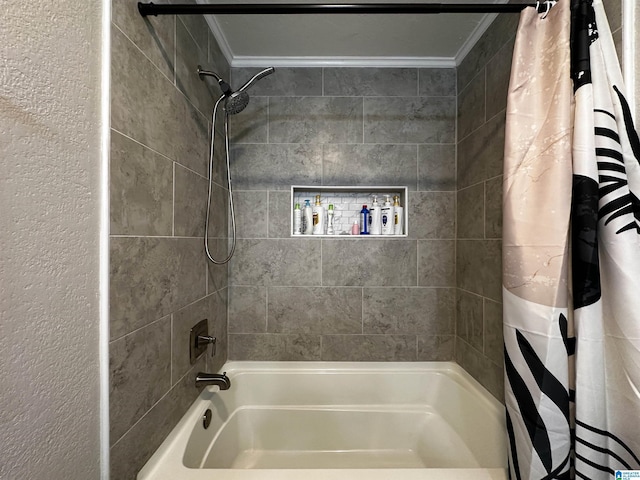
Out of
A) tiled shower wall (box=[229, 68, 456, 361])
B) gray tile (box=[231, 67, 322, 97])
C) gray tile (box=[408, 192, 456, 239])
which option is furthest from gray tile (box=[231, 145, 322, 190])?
gray tile (box=[408, 192, 456, 239])

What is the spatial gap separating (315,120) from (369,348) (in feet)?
4.51

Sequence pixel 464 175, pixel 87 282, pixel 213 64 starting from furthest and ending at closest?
pixel 464 175 → pixel 213 64 → pixel 87 282

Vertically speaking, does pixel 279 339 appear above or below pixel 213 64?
below

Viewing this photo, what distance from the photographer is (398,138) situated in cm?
Result: 160

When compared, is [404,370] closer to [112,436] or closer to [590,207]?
[590,207]

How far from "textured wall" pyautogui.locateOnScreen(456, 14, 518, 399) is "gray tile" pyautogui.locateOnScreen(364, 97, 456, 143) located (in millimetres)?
96

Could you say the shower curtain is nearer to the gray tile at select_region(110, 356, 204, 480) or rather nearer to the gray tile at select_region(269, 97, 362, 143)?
the gray tile at select_region(269, 97, 362, 143)

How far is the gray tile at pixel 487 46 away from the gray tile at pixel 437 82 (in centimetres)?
4

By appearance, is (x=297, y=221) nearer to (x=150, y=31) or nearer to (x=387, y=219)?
(x=387, y=219)

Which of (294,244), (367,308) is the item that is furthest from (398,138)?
(367,308)

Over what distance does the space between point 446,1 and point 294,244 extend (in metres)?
1.37

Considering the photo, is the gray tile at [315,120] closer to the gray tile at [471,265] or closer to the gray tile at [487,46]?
the gray tile at [487,46]

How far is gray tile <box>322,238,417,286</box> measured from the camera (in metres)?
1.60

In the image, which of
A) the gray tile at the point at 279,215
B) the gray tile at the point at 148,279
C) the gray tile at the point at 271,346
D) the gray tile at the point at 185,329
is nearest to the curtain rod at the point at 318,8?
the gray tile at the point at 148,279
